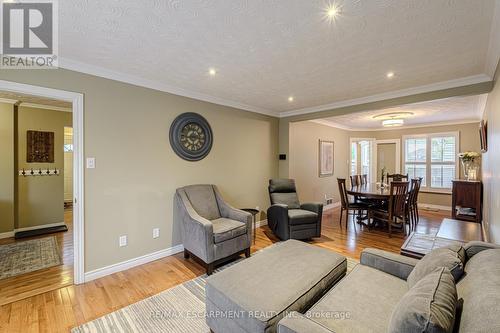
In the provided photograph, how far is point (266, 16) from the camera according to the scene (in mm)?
1718

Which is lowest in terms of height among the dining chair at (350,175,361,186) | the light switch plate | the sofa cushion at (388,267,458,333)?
the sofa cushion at (388,267,458,333)

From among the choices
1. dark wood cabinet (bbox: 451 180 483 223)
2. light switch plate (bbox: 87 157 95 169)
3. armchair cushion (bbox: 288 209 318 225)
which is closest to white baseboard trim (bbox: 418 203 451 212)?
dark wood cabinet (bbox: 451 180 483 223)

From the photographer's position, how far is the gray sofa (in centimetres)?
88

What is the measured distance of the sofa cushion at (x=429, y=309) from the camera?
0.82 meters

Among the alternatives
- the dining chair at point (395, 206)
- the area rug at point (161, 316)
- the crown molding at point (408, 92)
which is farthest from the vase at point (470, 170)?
the area rug at point (161, 316)

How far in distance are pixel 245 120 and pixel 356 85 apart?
6.65 feet

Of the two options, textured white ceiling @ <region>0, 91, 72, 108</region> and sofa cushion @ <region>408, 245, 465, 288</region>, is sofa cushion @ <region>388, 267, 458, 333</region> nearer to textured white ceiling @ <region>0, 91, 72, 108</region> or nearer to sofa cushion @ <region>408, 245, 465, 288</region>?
sofa cushion @ <region>408, 245, 465, 288</region>

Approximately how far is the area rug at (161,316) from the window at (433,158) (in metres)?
7.05

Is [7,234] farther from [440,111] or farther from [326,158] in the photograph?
[440,111]

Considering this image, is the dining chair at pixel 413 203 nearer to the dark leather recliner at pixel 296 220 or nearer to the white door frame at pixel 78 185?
the dark leather recliner at pixel 296 220

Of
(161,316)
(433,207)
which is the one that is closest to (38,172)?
(161,316)

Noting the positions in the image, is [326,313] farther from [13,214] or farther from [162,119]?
[13,214]

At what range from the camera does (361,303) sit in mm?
1438

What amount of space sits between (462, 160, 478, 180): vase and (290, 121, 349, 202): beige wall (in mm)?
2749
